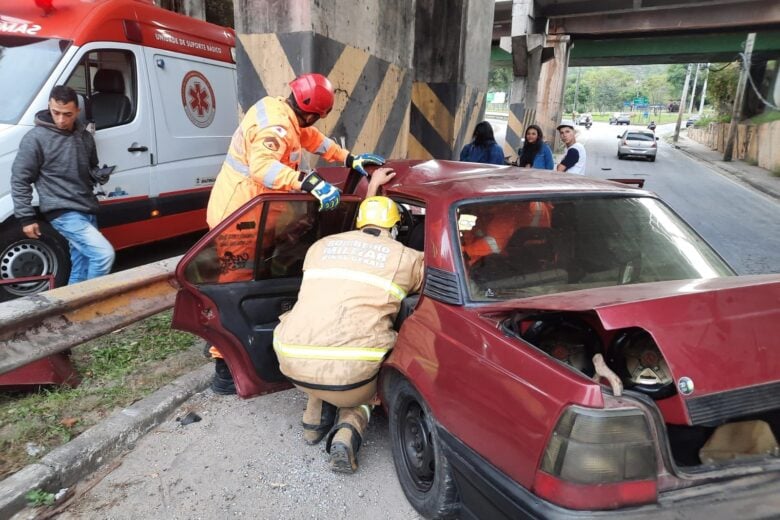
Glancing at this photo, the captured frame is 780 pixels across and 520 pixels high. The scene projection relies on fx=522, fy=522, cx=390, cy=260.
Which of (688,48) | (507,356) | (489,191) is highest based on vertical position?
(688,48)

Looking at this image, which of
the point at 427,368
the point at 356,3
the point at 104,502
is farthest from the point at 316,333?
the point at 356,3

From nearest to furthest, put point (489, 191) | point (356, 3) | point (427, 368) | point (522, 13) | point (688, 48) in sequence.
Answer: point (427, 368)
point (489, 191)
point (356, 3)
point (522, 13)
point (688, 48)

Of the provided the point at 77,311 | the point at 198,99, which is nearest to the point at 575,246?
the point at 77,311

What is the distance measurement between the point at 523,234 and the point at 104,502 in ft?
7.56

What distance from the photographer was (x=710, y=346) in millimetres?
1637

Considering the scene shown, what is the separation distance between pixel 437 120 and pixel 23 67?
492 cm

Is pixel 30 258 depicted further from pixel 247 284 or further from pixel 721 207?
pixel 721 207

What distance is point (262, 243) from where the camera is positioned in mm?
2908

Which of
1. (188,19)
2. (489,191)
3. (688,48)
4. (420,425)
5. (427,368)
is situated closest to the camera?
(427,368)

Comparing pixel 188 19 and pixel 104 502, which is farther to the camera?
pixel 188 19

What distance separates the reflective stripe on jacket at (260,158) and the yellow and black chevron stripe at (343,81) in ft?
3.26

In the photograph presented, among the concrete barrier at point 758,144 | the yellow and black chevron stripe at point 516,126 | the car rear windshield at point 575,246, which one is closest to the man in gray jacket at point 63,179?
the car rear windshield at point 575,246

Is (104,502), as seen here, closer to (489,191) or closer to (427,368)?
(427,368)

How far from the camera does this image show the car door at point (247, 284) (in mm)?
2781
